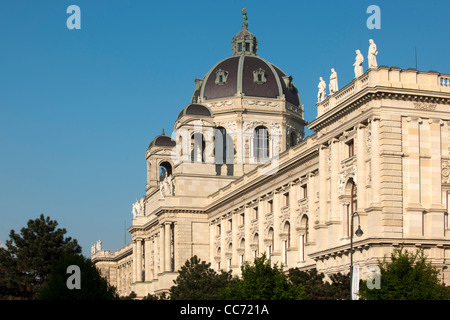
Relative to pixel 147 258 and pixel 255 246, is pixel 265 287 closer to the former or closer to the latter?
pixel 255 246

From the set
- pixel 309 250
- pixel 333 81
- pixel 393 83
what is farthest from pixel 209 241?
pixel 393 83

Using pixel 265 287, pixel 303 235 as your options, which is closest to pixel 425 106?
pixel 265 287

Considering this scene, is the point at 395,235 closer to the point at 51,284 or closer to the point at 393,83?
the point at 393,83

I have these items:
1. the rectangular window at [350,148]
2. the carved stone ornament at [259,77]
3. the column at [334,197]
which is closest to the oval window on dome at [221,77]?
the carved stone ornament at [259,77]

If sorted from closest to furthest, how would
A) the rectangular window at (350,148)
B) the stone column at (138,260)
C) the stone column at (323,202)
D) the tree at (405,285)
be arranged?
the tree at (405,285) < the rectangular window at (350,148) < the stone column at (323,202) < the stone column at (138,260)

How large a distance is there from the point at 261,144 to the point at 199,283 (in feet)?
140

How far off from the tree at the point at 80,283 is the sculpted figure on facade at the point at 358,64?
814 inches

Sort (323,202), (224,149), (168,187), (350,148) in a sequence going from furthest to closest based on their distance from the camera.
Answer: (224,149) < (168,187) < (323,202) < (350,148)

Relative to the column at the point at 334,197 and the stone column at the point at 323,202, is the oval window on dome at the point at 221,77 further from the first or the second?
the column at the point at 334,197

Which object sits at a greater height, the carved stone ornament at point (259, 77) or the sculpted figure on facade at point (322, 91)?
the carved stone ornament at point (259, 77)

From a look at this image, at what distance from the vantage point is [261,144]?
111 m

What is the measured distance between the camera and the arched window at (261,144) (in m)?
110
